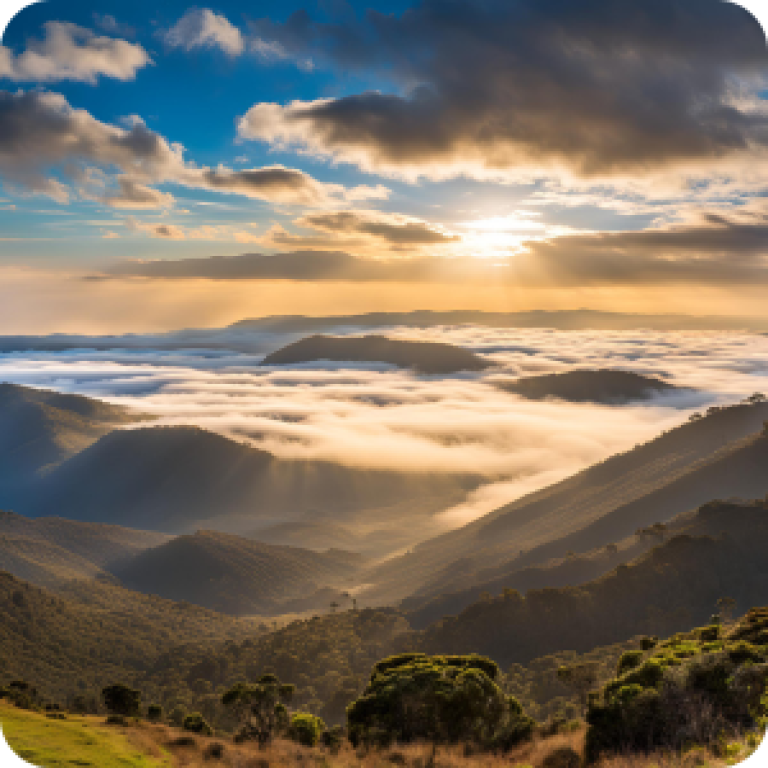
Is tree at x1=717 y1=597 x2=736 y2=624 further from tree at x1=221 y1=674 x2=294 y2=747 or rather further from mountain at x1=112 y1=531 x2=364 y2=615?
mountain at x1=112 y1=531 x2=364 y2=615

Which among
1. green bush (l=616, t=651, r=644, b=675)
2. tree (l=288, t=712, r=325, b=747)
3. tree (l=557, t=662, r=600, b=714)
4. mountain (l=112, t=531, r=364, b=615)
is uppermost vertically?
green bush (l=616, t=651, r=644, b=675)

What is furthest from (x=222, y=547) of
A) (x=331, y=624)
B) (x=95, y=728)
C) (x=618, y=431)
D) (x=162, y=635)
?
(x=95, y=728)

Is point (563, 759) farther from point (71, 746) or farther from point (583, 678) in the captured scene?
point (583, 678)

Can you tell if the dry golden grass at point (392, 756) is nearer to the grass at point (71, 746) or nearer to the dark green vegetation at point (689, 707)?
the grass at point (71, 746)

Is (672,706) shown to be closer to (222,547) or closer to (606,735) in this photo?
(606,735)

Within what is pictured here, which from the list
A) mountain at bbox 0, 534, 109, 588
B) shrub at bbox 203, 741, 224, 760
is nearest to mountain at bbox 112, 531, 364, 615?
mountain at bbox 0, 534, 109, 588
